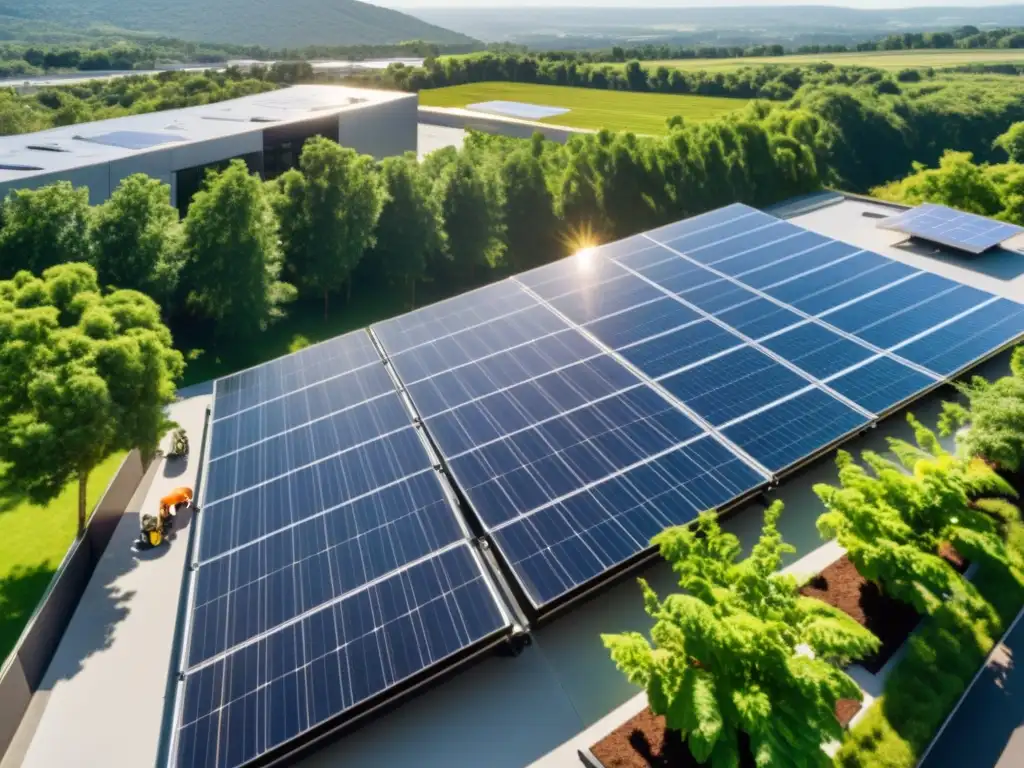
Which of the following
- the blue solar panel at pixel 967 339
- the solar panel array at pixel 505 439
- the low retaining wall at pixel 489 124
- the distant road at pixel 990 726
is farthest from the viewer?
the low retaining wall at pixel 489 124

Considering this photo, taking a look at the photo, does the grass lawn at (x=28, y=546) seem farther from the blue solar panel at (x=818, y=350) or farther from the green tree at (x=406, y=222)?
the blue solar panel at (x=818, y=350)

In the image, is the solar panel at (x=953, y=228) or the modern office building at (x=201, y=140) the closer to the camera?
the solar panel at (x=953, y=228)

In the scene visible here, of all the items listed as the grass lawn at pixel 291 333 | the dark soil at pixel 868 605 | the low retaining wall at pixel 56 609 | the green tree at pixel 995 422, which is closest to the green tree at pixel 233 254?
the grass lawn at pixel 291 333

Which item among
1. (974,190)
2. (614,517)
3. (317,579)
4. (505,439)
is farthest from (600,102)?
(317,579)

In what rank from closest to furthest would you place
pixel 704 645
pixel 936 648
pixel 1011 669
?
1. pixel 704 645
2. pixel 936 648
3. pixel 1011 669

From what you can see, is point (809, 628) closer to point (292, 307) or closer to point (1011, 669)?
point (1011, 669)

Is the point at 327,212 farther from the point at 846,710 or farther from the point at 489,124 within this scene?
the point at 489,124

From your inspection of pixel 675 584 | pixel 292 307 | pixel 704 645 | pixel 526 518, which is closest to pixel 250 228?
pixel 292 307
